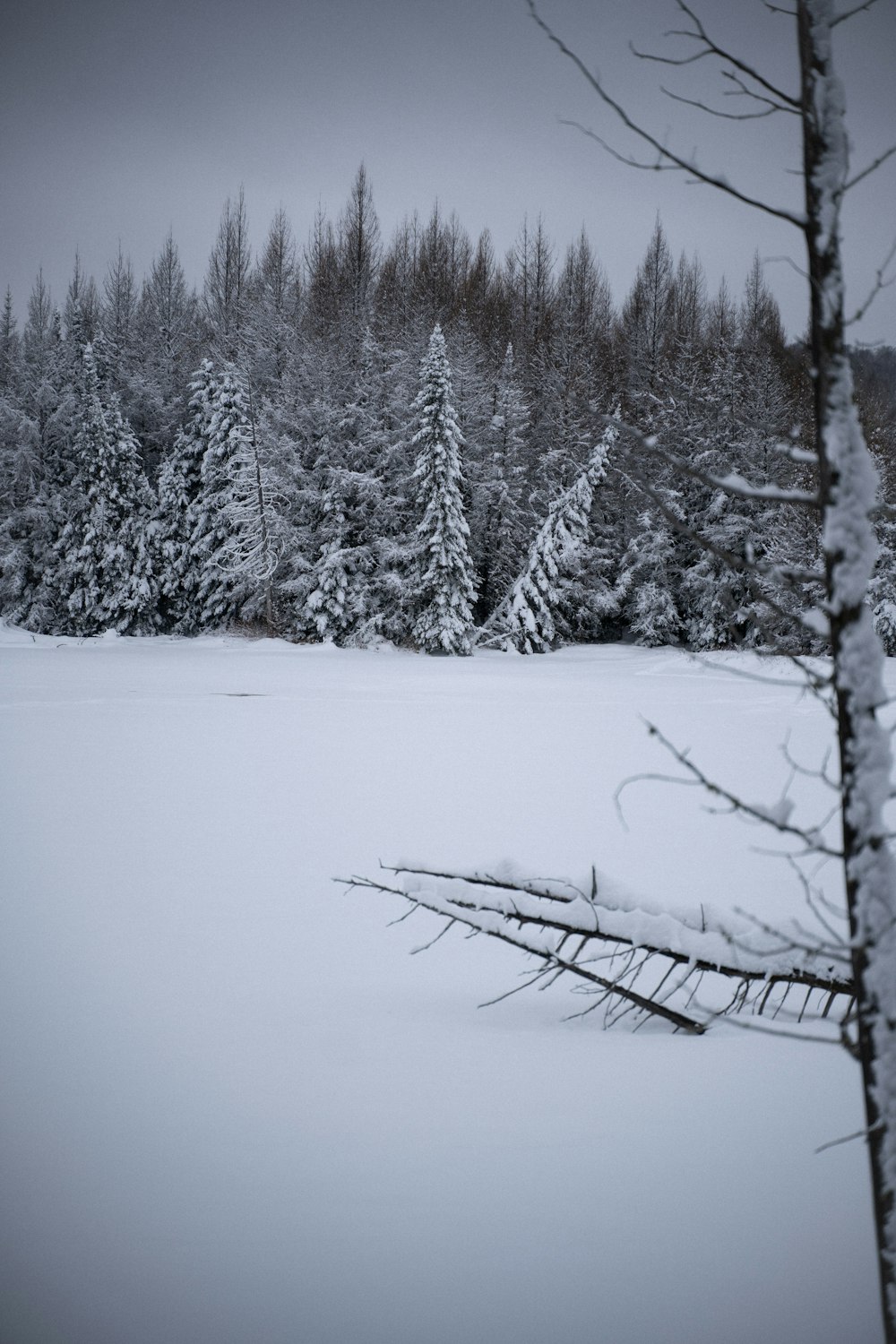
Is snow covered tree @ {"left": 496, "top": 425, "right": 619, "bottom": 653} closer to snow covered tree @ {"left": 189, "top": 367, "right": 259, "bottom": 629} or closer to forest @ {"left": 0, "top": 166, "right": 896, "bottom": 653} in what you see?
forest @ {"left": 0, "top": 166, "right": 896, "bottom": 653}

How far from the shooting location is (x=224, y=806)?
240 inches

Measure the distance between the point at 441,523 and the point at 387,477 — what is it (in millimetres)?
4084

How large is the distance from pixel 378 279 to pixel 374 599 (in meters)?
17.8

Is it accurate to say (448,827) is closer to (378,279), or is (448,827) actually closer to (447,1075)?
(447,1075)

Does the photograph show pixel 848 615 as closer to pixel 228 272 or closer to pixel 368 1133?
pixel 368 1133

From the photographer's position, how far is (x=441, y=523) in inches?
922

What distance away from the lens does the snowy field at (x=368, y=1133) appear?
153cm

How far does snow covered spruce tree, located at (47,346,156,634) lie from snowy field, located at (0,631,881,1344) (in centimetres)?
2504

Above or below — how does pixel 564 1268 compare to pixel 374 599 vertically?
below

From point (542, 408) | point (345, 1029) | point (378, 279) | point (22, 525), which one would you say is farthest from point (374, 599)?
point (345, 1029)

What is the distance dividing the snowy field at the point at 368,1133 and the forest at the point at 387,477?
60.6 feet

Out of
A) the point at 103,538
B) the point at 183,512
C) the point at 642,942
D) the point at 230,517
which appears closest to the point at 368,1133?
the point at 642,942

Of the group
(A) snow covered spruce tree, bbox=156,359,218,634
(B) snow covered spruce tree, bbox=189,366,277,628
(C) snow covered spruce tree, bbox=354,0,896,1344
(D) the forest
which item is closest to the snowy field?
(C) snow covered spruce tree, bbox=354,0,896,1344

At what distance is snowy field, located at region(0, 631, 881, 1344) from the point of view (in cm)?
153
